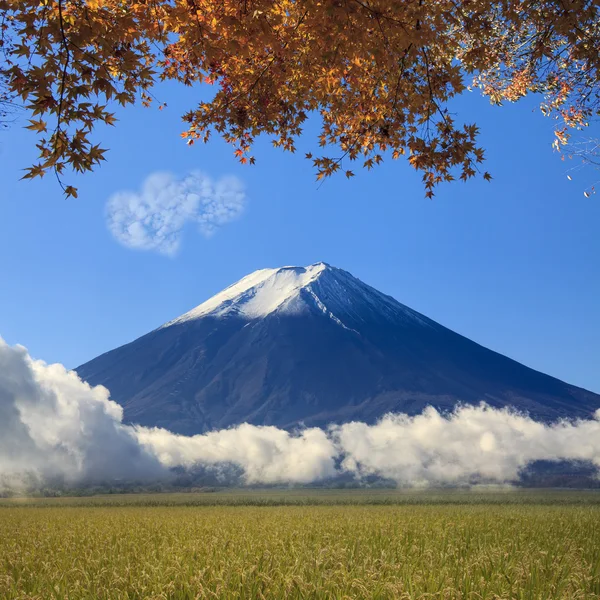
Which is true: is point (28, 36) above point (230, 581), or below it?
above

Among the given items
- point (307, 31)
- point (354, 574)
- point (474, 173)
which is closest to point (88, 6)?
point (307, 31)

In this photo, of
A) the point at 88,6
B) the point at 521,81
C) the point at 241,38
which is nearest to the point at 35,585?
the point at 88,6

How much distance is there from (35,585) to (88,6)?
8874mm

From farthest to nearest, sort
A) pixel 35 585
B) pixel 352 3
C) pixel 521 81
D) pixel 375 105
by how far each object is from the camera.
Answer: pixel 521 81, pixel 375 105, pixel 352 3, pixel 35 585

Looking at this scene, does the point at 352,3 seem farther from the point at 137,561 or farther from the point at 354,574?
the point at 137,561

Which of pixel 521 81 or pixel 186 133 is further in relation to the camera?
pixel 521 81

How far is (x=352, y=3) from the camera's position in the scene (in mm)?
9125

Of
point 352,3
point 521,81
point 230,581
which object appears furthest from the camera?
point 521,81

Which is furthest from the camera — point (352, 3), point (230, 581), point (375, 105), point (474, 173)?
point (375, 105)

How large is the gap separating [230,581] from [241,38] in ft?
29.5

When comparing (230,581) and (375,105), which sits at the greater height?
(375,105)

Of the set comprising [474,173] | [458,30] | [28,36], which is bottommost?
[474,173]

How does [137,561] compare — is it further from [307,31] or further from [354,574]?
[307,31]

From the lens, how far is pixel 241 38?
10672 millimetres
